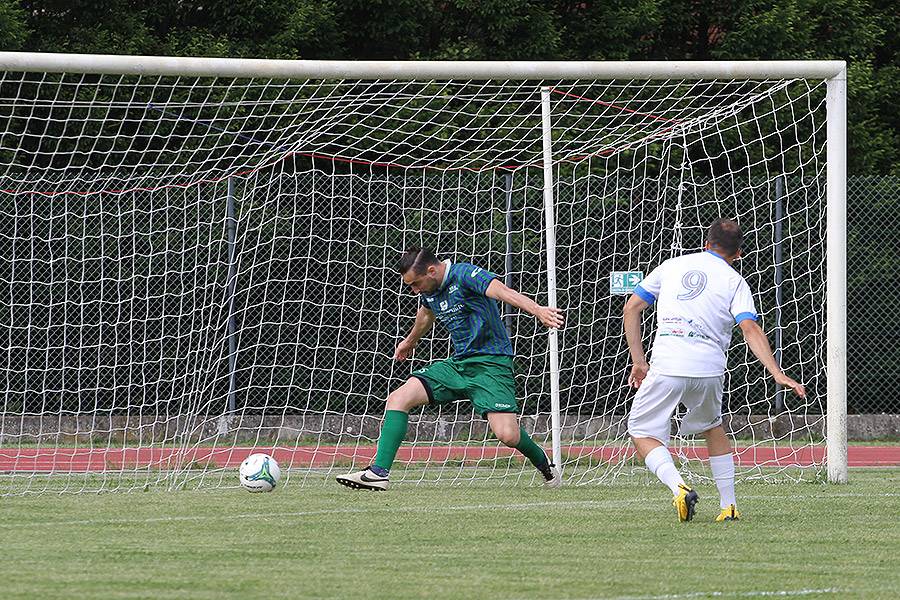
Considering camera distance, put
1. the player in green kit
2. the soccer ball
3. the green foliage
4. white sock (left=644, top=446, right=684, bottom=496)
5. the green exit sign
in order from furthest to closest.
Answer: the green foliage → the green exit sign → the player in green kit → the soccer ball → white sock (left=644, top=446, right=684, bottom=496)

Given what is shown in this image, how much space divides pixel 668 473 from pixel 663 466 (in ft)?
0.22

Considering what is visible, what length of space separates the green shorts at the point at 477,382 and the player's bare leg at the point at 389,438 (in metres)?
0.10

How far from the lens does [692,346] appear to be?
9.16 meters

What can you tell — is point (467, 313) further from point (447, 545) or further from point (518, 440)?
point (447, 545)

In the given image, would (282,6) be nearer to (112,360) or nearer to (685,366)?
(112,360)

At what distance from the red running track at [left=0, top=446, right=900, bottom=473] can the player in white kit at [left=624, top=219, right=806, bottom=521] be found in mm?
4360

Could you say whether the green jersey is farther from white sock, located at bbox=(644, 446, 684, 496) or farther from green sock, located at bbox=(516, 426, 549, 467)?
white sock, located at bbox=(644, 446, 684, 496)

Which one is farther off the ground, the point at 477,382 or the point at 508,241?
the point at 508,241

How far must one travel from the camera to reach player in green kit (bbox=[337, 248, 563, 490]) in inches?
435

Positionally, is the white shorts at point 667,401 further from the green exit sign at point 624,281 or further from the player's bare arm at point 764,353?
the green exit sign at point 624,281

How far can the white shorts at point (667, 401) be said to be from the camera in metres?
9.16

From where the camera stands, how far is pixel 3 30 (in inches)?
755

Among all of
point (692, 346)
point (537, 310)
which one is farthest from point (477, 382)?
point (692, 346)

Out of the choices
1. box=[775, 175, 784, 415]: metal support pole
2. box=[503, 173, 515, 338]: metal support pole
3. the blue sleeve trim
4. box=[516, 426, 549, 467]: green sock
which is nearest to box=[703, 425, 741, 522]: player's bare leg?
the blue sleeve trim
